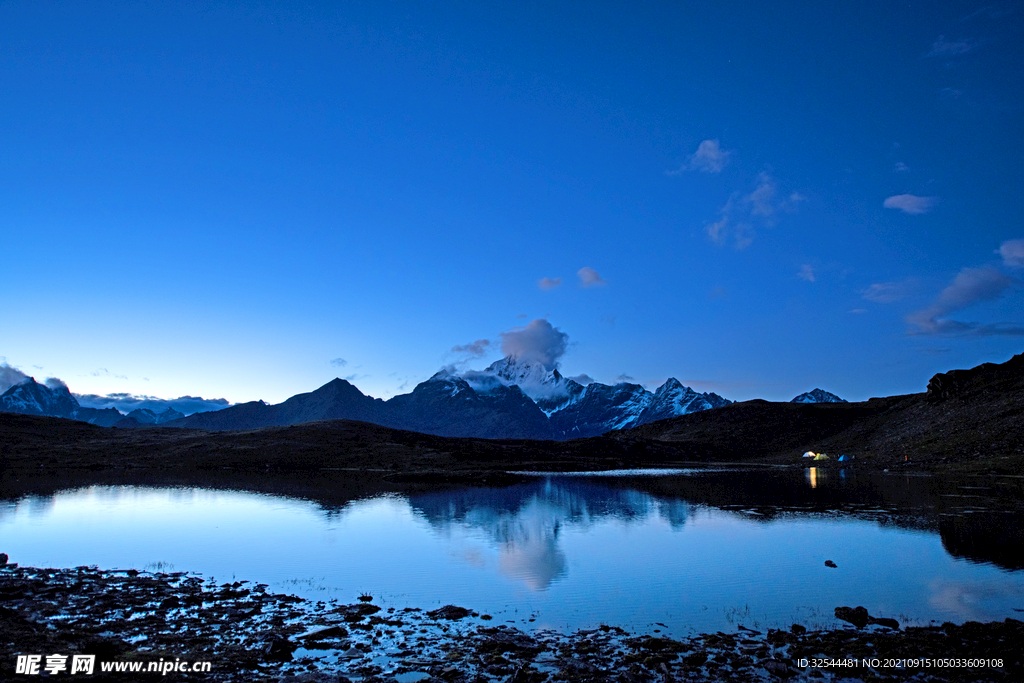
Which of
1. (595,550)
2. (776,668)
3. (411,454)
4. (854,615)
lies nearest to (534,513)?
(595,550)

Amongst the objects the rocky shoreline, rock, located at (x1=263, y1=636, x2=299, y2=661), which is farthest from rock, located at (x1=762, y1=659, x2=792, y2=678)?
rock, located at (x1=263, y1=636, x2=299, y2=661)

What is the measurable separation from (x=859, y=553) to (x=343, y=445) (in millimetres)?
171067

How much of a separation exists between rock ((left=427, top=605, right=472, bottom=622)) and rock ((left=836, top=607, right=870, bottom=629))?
59.2 ft

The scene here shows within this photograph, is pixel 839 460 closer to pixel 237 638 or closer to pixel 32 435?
pixel 237 638

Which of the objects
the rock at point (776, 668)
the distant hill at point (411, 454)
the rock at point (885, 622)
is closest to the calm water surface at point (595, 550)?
the rock at point (885, 622)

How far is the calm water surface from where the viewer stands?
105 ft

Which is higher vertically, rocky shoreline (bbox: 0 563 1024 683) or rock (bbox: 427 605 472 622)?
rocky shoreline (bbox: 0 563 1024 683)

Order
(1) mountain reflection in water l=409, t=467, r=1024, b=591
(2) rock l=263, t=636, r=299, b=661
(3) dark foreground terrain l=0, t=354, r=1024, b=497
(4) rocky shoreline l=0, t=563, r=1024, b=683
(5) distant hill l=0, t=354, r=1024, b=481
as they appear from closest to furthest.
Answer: (4) rocky shoreline l=0, t=563, r=1024, b=683, (2) rock l=263, t=636, r=299, b=661, (1) mountain reflection in water l=409, t=467, r=1024, b=591, (3) dark foreground terrain l=0, t=354, r=1024, b=497, (5) distant hill l=0, t=354, r=1024, b=481

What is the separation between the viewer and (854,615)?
2844 cm

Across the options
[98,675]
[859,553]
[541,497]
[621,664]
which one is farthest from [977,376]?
[98,675]

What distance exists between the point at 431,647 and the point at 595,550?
87.9 ft

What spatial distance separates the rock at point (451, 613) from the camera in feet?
96.8

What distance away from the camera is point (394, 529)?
6066cm

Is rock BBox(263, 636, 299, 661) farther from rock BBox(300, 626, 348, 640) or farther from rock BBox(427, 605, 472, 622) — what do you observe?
rock BBox(427, 605, 472, 622)
